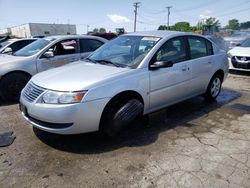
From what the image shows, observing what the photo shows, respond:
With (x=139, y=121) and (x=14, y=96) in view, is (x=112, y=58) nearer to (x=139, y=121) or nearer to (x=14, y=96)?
(x=139, y=121)

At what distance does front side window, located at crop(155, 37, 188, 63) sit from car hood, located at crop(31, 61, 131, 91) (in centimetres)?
77

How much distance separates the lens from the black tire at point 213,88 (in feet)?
18.0

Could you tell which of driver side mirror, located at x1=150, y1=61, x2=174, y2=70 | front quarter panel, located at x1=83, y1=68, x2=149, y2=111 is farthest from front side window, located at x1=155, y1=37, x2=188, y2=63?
front quarter panel, located at x1=83, y1=68, x2=149, y2=111

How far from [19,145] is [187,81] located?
3046 mm

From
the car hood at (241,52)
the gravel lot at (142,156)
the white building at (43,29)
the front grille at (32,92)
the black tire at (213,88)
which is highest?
the white building at (43,29)

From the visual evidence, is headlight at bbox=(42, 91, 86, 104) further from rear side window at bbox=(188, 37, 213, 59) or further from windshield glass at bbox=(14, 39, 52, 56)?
windshield glass at bbox=(14, 39, 52, 56)

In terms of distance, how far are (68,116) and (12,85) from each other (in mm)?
3190

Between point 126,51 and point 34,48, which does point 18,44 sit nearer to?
point 34,48

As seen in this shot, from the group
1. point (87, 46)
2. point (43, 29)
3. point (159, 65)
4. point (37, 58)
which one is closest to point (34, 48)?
point (37, 58)

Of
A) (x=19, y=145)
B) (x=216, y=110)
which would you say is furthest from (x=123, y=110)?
(x=216, y=110)

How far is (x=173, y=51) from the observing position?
4465 mm

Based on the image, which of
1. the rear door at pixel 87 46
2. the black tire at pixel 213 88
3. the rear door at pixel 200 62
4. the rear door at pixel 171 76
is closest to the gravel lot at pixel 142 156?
the rear door at pixel 171 76

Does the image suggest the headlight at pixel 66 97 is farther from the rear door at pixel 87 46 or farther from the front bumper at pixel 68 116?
the rear door at pixel 87 46

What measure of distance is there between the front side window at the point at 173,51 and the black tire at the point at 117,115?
954mm
